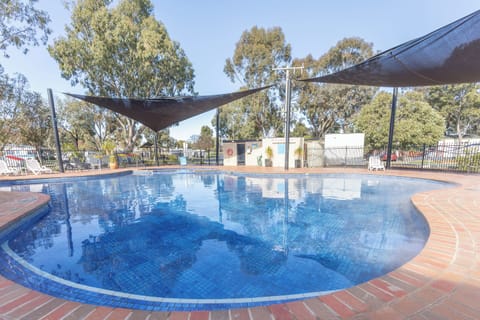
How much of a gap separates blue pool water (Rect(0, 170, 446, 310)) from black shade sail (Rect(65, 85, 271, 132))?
3.52 meters

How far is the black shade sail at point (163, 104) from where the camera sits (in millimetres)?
6973

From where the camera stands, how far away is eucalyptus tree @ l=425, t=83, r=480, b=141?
62.0 ft

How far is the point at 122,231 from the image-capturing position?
379cm

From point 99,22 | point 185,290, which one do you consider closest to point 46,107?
point 99,22

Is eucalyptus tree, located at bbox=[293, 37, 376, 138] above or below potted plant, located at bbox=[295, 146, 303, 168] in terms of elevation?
above

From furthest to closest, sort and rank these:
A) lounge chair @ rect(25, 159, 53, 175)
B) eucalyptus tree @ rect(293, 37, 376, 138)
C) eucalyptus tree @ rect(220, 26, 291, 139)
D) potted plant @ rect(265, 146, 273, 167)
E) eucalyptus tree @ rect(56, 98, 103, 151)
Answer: eucalyptus tree @ rect(56, 98, 103, 151) → eucalyptus tree @ rect(293, 37, 376, 138) → eucalyptus tree @ rect(220, 26, 291, 139) → potted plant @ rect(265, 146, 273, 167) → lounge chair @ rect(25, 159, 53, 175)

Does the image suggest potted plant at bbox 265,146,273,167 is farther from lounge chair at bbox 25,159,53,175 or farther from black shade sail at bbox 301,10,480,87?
lounge chair at bbox 25,159,53,175

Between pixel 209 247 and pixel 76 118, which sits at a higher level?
pixel 76 118

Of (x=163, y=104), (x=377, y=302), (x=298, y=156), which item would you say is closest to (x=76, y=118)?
(x=163, y=104)

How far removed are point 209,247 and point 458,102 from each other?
2983 centimetres

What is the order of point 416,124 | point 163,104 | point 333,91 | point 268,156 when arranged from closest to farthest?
point 163,104 < point 268,156 < point 416,124 < point 333,91

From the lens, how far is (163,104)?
7.29 metres

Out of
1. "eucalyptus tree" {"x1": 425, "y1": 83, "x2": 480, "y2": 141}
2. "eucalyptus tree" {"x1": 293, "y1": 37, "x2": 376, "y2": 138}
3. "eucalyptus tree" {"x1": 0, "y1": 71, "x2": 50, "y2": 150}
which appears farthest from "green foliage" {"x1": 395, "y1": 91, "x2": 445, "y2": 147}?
"eucalyptus tree" {"x1": 0, "y1": 71, "x2": 50, "y2": 150}

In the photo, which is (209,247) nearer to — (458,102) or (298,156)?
(298,156)
